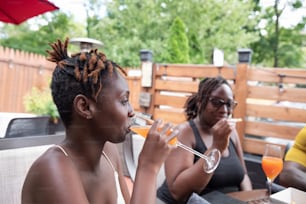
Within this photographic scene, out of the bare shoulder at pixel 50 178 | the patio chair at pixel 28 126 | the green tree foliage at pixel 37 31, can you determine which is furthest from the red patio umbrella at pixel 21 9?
the bare shoulder at pixel 50 178

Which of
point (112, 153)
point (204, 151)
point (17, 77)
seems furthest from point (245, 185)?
point (17, 77)

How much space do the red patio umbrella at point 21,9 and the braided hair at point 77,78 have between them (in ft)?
2.00

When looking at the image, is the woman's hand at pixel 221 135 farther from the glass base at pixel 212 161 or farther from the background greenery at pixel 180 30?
the background greenery at pixel 180 30

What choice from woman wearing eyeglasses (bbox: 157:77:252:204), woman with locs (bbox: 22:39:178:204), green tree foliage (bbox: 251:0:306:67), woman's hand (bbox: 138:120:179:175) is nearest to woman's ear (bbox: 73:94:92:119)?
woman with locs (bbox: 22:39:178:204)

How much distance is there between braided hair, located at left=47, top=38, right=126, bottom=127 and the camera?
1.84ft

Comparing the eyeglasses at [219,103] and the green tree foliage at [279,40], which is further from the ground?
the green tree foliage at [279,40]

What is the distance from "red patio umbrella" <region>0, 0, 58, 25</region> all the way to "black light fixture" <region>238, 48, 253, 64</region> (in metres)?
1.57

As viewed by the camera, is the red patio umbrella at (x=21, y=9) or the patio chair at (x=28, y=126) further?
the patio chair at (x=28, y=126)

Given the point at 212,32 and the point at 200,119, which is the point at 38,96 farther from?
the point at 212,32

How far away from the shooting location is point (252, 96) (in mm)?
2211

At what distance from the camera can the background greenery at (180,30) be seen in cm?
132

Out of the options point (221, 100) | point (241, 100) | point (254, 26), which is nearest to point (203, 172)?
point (221, 100)

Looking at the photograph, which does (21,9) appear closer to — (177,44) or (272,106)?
(177,44)

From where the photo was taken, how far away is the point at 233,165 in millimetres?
1173
